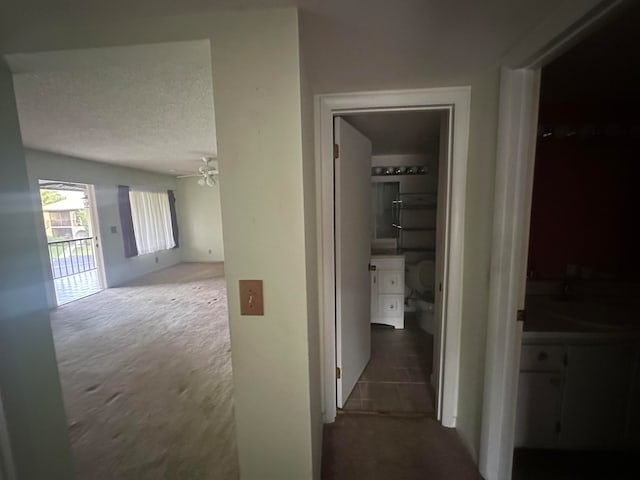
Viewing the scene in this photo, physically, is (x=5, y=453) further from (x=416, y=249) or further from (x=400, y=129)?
(x=416, y=249)

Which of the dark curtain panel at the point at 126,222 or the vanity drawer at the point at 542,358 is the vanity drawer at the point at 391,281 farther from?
the dark curtain panel at the point at 126,222

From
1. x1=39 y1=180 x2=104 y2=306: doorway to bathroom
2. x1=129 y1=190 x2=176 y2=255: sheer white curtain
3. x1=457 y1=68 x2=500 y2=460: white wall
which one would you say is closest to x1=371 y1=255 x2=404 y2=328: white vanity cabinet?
x1=457 y1=68 x2=500 y2=460: white wall

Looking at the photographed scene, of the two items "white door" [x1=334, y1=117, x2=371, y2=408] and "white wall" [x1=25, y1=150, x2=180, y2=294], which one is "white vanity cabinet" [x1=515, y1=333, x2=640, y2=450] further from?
"white wall" [x1=25, y1=150, x2=180, y2=294]

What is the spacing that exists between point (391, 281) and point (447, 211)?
5.28 feet

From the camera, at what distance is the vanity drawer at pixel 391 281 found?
9.85 ft

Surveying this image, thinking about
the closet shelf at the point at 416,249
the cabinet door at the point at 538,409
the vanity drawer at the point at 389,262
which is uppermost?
the closet shelf at the point at 416,249

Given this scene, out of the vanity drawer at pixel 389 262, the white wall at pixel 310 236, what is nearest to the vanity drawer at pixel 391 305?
the vanity drawer at pixel 389 262

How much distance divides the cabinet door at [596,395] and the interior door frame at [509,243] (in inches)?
18.9

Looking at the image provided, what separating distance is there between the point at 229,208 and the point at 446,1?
1030 millimetres

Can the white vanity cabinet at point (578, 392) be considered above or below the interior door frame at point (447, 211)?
below

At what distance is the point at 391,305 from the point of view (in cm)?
308

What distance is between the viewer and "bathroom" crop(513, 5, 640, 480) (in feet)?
4.44

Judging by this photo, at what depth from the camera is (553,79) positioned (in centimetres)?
139

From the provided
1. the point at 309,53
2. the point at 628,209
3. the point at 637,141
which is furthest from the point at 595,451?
the point at 309,53
